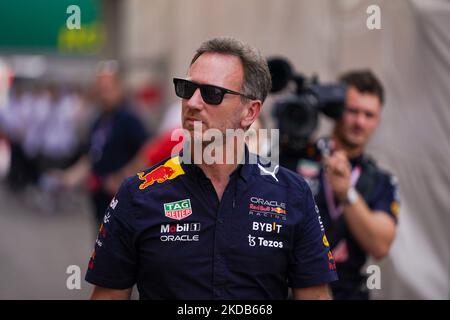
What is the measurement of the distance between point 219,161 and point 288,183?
0.28 meters

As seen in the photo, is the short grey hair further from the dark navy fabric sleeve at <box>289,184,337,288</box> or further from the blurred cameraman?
the blurred cameraman

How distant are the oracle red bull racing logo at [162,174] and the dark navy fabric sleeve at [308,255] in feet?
1.60

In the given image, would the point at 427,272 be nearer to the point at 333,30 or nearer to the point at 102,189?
the point at 333,30

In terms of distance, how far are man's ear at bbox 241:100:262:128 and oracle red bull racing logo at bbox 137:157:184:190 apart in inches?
11.6

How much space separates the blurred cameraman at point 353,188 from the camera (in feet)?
12.6

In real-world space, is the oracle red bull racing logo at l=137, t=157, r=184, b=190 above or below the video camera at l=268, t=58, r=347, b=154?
below

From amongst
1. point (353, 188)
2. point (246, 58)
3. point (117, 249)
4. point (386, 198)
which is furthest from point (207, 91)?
point (386, 198)

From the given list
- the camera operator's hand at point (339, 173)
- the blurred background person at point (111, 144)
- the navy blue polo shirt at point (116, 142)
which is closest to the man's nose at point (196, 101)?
the camera operator's hand at point (339, 173)

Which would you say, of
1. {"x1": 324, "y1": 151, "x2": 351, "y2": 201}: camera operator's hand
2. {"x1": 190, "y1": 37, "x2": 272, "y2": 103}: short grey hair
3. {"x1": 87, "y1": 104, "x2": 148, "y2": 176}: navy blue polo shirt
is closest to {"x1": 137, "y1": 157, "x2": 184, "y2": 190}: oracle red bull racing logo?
{"x1": 190, "y1": 37, "x2": 272, "y2": 103}: short grey hair

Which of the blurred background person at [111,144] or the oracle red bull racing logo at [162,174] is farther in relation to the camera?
the blurred background person at [111,144]

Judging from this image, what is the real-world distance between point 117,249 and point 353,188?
5.32 ft

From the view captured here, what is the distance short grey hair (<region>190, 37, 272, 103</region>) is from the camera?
2.77 meters

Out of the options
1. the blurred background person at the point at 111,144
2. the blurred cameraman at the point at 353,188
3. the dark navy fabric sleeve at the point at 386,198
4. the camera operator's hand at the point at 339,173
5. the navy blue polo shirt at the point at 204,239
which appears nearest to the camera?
the navy blue polo shirt at the point at 204,239

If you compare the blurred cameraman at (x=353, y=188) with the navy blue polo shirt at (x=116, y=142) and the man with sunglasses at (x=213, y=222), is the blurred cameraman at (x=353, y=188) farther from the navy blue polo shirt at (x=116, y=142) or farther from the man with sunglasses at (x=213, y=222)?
the navy blue polo shirt at (x=116, y=142)
